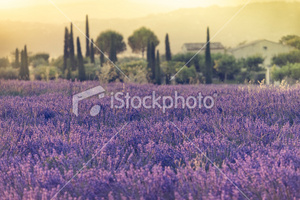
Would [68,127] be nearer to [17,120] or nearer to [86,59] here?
[17,120]

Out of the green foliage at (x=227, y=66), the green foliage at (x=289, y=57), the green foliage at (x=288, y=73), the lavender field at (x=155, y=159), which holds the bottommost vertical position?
the lavender field at (x=155, y=159)

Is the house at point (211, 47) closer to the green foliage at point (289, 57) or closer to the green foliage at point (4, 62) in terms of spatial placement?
the green foliage at point (289, 57)

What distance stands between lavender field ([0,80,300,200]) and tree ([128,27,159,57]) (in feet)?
175

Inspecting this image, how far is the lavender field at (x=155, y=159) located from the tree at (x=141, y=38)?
5320 centimetres

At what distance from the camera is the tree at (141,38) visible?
186 ft

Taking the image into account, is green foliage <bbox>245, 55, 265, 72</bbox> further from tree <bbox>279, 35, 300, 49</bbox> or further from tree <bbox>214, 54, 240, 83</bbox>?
tree <bbox>279, 35, 300, 49</bbox>

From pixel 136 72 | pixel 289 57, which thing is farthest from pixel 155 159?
pixel 289 57

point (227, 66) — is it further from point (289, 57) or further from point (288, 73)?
point (289, 57)

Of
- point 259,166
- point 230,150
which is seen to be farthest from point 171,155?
point 259,166

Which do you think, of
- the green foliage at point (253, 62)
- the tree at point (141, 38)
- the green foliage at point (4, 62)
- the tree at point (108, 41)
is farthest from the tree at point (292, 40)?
the green foliage at point (4, 62)

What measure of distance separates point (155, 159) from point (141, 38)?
5626 cm

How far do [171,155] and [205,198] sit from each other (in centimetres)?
93

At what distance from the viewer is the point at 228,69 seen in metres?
30.7

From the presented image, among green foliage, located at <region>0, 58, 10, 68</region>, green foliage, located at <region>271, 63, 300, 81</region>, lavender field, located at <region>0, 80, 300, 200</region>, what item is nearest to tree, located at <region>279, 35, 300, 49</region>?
green foliage, located at <region>271, 63, 300, 81</region>
